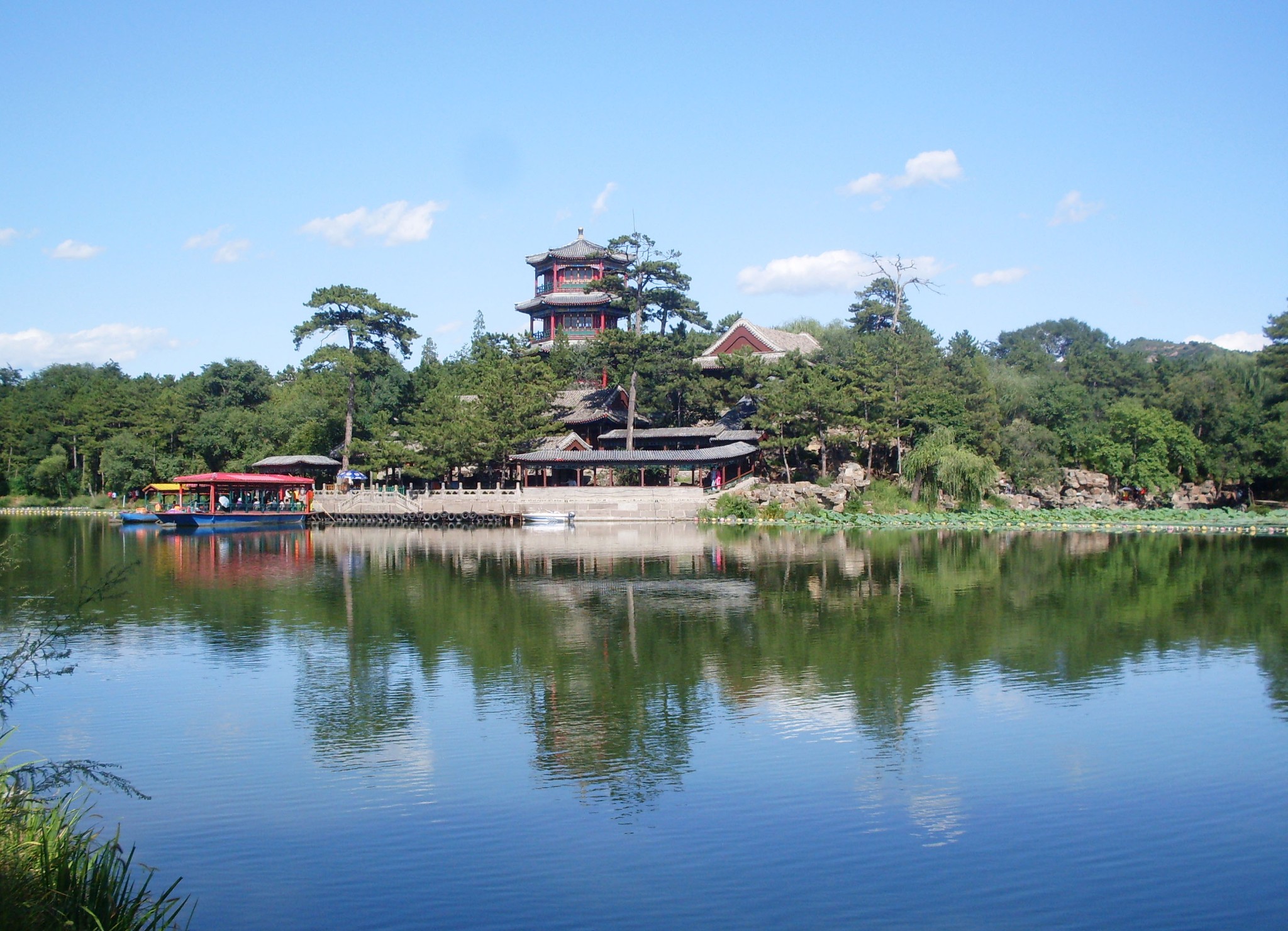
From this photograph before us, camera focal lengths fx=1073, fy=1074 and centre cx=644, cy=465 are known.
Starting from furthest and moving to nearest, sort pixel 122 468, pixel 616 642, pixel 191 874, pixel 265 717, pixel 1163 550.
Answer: pixel 122 468
pixel 1163 550
pixel 616 642
pixel 265 717
pixel 191 874

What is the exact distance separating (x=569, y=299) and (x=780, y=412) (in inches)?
677

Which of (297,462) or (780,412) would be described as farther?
(297,462)

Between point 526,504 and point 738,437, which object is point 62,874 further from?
point 738,437

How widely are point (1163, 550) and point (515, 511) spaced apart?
927 inches

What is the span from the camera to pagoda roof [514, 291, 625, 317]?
54.2m

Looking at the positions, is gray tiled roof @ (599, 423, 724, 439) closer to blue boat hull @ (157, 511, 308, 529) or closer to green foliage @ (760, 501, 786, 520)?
green foliage @ (760, 501, 786, 520)

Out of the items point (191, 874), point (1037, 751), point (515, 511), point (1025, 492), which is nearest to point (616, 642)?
point (1037, 751)

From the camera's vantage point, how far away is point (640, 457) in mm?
43875

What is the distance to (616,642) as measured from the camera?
15.2 metres

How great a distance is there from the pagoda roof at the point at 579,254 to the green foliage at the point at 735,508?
17655 mm

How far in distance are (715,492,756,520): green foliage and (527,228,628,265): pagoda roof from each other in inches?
695

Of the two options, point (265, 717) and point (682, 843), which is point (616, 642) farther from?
point (682, 843)

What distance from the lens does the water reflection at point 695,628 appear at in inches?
416

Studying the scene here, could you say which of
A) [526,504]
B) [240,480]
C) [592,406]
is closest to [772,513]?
[526,504]
